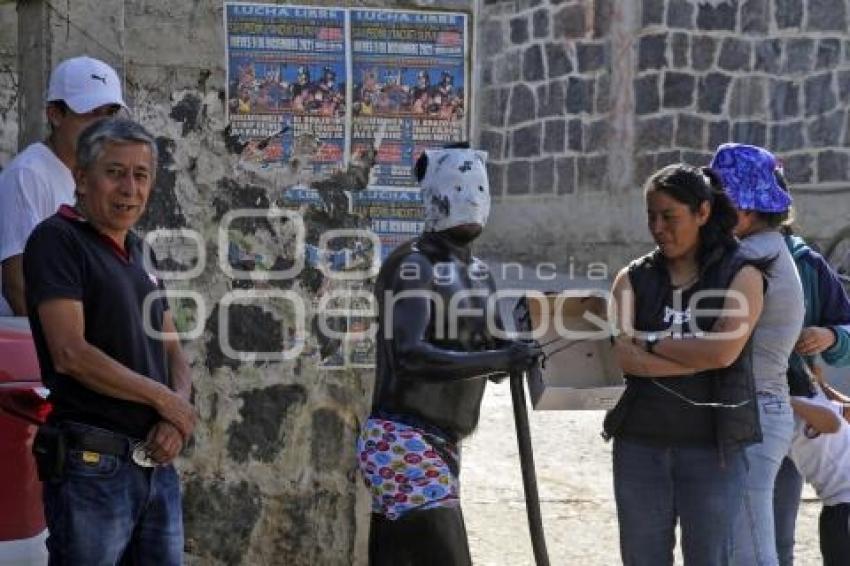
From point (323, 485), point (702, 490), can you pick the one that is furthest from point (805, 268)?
point (323, 485)

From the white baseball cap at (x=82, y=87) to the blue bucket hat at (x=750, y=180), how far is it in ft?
6.04

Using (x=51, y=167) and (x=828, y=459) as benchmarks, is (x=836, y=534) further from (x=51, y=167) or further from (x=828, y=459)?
(x=51, y=167)

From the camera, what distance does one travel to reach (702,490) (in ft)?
11.9

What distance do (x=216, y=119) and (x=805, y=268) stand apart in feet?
6.78

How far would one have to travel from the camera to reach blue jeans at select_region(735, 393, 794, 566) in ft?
11.9

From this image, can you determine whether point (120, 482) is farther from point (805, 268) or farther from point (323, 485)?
point (805, 268)

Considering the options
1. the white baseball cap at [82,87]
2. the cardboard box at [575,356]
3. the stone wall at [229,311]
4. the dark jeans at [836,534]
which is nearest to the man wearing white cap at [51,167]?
the white baseball cap at [82,87]

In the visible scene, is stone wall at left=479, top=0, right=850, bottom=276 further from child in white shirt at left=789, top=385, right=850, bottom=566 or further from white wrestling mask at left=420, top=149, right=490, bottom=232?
white wrestling mask at left=420, top=149, right=490, bottom=232

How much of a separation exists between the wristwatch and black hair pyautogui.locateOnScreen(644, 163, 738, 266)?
253 millimetres

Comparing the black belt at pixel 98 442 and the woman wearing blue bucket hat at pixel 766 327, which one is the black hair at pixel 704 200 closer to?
the woman wearing blue bucket hat at pixel 766 327

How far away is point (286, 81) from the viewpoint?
15.0ft

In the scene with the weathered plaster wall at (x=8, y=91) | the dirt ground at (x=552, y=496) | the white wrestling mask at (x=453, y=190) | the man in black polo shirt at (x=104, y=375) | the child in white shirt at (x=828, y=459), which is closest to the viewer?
the man in black polo shirt at (x=104, y=375)

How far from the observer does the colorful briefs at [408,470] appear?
3.43 m

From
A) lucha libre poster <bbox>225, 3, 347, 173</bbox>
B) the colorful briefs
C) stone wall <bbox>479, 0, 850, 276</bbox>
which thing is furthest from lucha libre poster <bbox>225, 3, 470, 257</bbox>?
stone wall <bbox>479, 0, 850, 276</bbox>
